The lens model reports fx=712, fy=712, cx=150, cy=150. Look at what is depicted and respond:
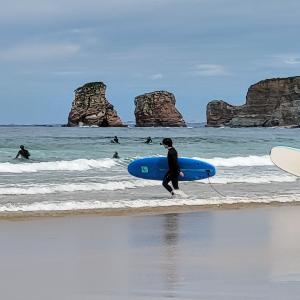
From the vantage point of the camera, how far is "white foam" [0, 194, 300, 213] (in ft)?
45.1

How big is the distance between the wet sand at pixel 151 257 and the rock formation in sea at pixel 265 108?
5275 inches

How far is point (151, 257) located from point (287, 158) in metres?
9.80

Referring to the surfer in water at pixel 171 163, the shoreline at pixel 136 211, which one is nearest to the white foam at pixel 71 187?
the surfer in water at pixel 171 163

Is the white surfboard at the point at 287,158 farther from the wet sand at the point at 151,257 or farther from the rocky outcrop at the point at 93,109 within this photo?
the rocky outcrop at the point at 93,109

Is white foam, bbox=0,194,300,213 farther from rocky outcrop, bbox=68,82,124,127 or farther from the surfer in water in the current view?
rocky outcrop, bbox=68,82,124,127

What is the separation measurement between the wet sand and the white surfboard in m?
4.97

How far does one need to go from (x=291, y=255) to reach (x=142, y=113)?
134m

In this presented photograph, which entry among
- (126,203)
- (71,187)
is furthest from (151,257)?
(71,187)

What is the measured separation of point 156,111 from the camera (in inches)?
5576

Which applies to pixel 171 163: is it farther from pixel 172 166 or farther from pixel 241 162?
pixel 241 162

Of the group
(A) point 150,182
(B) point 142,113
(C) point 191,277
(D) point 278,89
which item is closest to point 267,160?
Result: (A) point 150,182

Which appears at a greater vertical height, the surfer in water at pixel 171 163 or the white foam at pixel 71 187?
the surfer in water at pixel 171 163

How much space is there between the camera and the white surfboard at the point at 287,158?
57.0ft

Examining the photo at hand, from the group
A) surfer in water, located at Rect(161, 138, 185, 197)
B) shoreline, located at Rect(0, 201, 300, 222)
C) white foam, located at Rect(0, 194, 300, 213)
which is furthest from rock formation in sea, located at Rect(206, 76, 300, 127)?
shoreline, located at Rect(0, 201, 300, 222)
